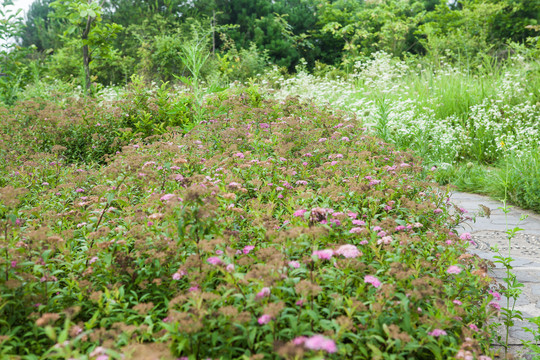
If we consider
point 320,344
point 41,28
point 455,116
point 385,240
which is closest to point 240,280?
point 320,344

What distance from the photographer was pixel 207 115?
5.74m

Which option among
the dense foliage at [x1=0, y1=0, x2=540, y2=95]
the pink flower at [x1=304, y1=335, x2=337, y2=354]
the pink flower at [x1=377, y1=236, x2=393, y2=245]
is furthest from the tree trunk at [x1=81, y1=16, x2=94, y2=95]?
the pink flower at [x1=304, y1=335, x2=337, y2=354]

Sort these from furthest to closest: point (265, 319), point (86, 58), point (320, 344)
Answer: point (86, 58)
point (265, 319)
point (320, 344)

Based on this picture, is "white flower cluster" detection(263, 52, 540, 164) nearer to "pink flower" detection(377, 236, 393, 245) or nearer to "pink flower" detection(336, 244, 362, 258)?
"pink flower" detection(377, 236, 393, 245)

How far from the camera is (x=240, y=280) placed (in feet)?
5.89

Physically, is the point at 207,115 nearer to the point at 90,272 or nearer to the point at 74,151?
the point at 74,151

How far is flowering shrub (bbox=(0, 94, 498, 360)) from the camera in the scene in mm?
1567

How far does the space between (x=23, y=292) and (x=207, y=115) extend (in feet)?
13.6

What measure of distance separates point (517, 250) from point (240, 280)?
10.2 ft

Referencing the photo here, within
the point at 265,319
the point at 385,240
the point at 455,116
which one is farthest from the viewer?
the point at 455,116

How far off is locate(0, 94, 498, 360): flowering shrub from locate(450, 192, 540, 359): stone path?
2.15ft

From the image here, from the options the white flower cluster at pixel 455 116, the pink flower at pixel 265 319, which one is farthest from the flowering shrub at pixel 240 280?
the white flower cluster at pixel 455 116

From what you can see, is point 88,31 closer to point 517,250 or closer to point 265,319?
point 517,250

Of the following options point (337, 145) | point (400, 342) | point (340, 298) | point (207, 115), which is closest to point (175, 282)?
point (340, 298)
